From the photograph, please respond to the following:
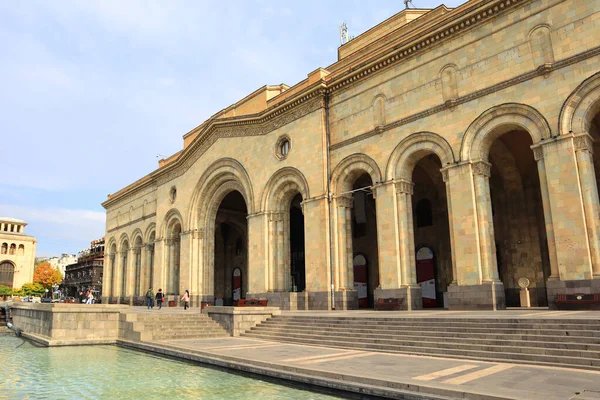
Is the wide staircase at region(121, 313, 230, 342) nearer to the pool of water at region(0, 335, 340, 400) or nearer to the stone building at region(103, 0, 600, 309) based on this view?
the pool of water at region(0, 335, 340, 400)

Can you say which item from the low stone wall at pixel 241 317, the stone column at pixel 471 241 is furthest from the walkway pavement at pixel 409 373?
the stone column at pixel 471 241

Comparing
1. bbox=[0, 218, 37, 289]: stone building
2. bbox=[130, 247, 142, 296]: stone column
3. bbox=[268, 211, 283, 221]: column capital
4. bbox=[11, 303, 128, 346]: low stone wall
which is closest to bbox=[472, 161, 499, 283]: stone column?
bbox=[268, 211, 283, 221]: column capital

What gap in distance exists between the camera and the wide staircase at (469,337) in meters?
9.66

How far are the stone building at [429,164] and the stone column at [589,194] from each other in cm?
4

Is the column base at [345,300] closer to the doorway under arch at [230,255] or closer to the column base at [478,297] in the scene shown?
the column base at [478,297]

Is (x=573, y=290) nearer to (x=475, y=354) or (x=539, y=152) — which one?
(x=539, y=152)

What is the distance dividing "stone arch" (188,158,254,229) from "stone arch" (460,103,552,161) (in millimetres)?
13392

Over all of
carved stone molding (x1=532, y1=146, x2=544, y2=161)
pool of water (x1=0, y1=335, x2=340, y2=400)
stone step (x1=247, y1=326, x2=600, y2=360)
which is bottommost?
pool of water (x1=0, y1=335, x2=340, y2=400)

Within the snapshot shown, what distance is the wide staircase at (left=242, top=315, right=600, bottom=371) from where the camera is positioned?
966 cm

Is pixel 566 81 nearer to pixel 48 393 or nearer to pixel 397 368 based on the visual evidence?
pixel 397 368

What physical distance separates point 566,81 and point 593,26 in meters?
1.84

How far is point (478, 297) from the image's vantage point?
1625 cm

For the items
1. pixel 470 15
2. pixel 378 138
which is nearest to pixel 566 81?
pixel 470 15

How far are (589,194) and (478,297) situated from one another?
4997 mm
